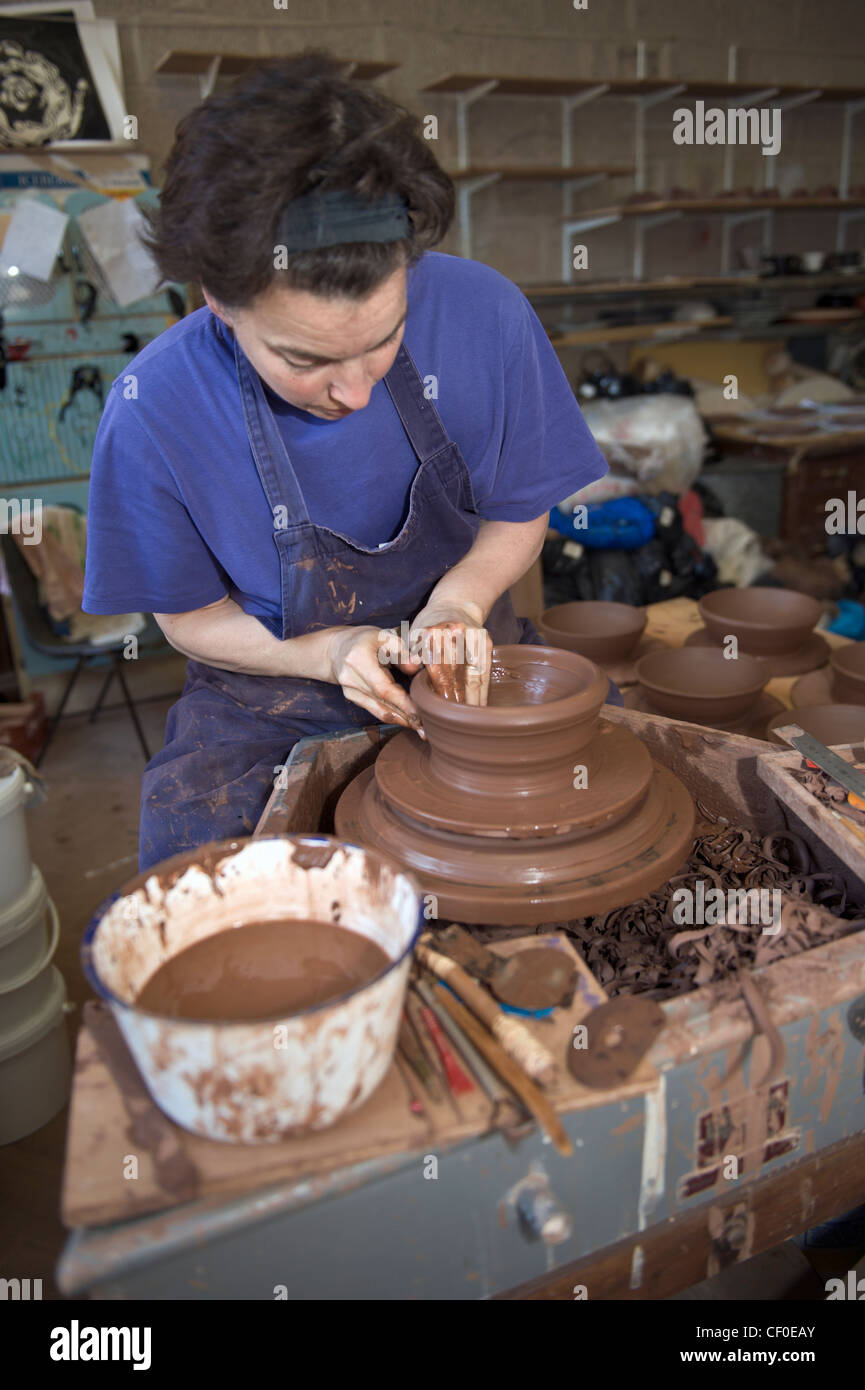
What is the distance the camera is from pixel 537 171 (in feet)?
16.7

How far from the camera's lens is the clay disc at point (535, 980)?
42.5 inches

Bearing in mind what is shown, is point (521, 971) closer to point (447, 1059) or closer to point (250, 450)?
point (447, 1059)

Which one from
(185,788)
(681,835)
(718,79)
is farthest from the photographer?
(718,79)

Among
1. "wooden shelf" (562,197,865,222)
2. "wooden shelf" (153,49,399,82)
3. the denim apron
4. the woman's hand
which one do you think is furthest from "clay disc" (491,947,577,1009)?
"wooden shelf" (562,197,865,222)

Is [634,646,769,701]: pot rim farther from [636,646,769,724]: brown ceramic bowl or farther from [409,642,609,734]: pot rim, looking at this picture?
[409,642,609,734]: pot rim

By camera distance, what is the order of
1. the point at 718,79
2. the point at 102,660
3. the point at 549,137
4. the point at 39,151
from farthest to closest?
the point at 718,79 → the point at 549,137 → the point at 102,660 → the point at 39,151

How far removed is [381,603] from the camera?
6.01 ft

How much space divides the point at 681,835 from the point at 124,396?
113 centimetres

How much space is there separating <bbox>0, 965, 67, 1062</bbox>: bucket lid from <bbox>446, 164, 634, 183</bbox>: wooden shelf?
439 centimetres

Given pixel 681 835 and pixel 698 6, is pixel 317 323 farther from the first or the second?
pixel 698 6

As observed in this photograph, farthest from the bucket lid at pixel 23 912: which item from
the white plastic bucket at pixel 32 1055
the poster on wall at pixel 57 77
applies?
the poster on wall at pixel 57 77

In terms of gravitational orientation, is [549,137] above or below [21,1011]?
above
